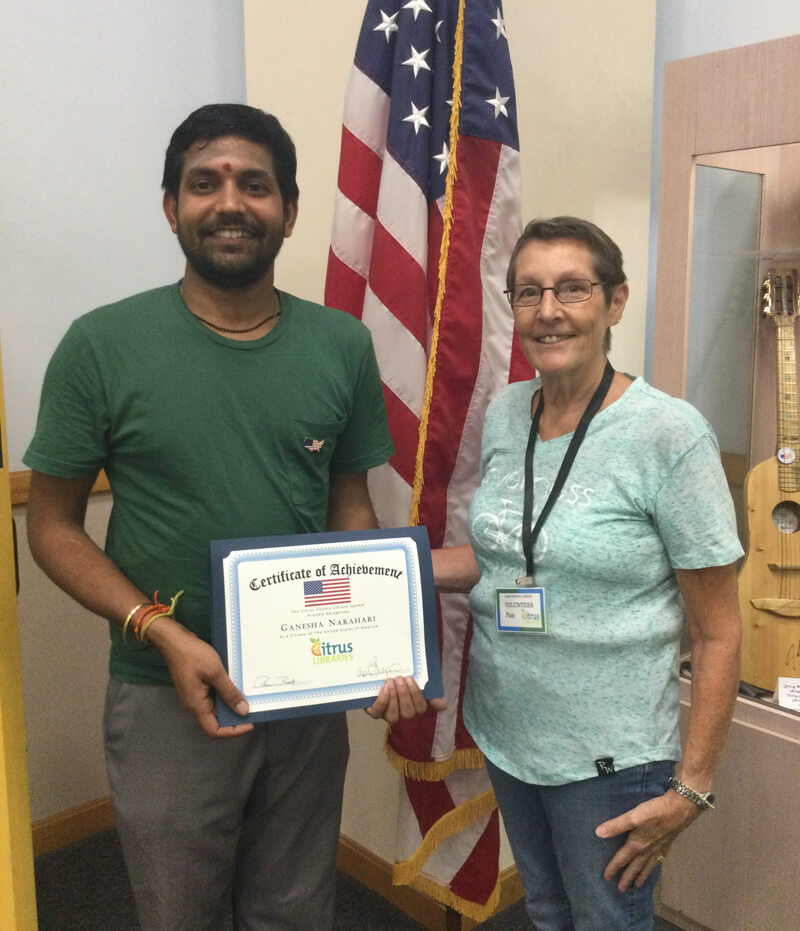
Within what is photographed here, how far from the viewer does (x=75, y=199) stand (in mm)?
2344

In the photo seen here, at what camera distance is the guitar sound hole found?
1.84 m

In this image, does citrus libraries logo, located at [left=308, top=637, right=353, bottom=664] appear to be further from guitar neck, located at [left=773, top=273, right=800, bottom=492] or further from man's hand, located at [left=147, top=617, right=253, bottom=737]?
guitar neck, located at [left=773, top=273, right=800, bottom=492]

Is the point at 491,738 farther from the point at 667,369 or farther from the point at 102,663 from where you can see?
the point at 102,663

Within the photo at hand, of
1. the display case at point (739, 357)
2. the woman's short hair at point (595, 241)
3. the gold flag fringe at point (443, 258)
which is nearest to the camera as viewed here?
the woman's short hair at point (595, 241)

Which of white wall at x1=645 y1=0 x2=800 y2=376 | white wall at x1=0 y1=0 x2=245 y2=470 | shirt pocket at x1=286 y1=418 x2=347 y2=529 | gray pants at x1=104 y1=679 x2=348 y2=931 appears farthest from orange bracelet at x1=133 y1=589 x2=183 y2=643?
white wall at x1=645 y1=0 x2=800 y2=376

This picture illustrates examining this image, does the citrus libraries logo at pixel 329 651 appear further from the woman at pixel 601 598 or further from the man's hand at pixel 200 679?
the woman at pixel 601 598

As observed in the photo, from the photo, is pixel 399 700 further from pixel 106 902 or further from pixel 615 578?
pixel 106 902

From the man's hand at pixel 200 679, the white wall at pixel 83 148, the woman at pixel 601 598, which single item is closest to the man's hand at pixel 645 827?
the woman at pixel 601 598

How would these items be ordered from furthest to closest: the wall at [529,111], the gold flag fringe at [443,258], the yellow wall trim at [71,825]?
the yellow wall trim at [71,825] → the wall at [529,111] → the gold flag fringe at [443,258]

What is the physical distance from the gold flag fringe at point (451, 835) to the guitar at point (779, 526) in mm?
719

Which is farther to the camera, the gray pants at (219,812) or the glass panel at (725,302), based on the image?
the glass panel at (725,302)

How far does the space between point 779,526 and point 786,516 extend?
0.03m

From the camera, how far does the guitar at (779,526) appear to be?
1.83 m
